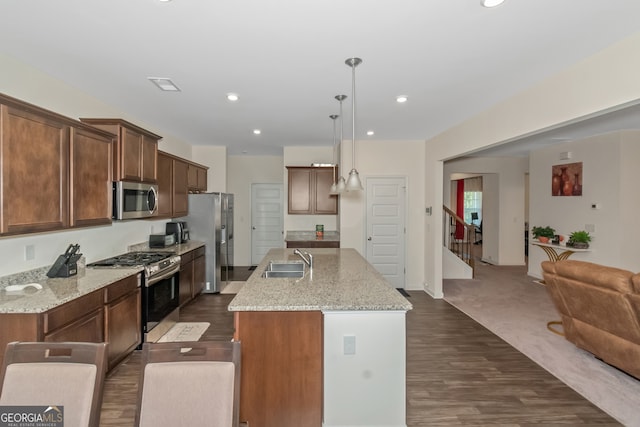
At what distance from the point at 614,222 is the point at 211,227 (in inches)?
266

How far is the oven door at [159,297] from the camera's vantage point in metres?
3.44

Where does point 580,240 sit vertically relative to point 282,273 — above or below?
above

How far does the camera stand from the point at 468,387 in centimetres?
277

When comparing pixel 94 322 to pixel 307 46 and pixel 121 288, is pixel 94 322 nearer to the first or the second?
pixel 121 288

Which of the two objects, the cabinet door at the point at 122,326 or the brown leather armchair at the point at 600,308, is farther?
the cabinet door at the point at 122,326

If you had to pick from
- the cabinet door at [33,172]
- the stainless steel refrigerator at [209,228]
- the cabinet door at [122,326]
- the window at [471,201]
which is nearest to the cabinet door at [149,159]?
the cabinet door at [33,172]

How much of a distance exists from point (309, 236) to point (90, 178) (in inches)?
150

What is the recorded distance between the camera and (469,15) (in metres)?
1.98

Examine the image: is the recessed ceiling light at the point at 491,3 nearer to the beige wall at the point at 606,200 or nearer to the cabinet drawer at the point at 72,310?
the cabinet drawer at the point at 72,310

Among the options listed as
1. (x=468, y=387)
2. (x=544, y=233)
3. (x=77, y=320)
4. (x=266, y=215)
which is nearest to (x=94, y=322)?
(x=77, y=320)

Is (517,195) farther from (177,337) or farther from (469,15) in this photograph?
(177,337)

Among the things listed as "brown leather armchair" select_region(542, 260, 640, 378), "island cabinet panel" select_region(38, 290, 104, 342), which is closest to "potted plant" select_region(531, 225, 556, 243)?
"brown leather armchair" select_region(542, 260, 640, 378)

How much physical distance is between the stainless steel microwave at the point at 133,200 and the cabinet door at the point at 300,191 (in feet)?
8.67

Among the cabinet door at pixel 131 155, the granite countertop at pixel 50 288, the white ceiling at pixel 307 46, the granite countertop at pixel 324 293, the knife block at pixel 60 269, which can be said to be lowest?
the granite countertop at pixel 50 288
